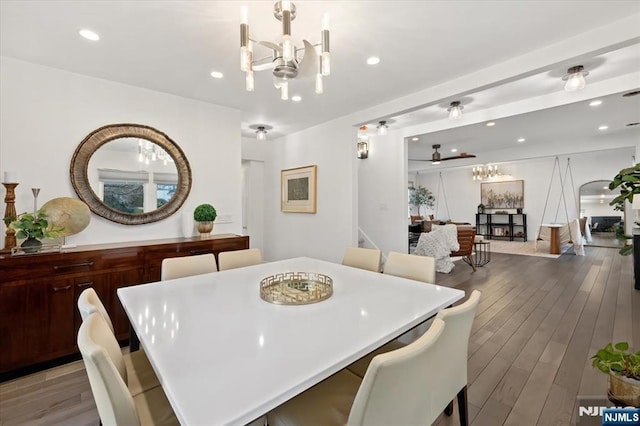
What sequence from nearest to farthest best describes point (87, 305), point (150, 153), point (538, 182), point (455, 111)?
1. point (87, 305)
2. point (150, 153)
3. point (455, 111)
4. point (538, 182)

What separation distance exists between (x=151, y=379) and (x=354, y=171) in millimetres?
3408

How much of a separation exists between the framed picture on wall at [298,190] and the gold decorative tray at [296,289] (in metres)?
2.78

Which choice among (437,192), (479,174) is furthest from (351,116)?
(437,192)

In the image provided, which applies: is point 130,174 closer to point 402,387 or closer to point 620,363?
point 402,387

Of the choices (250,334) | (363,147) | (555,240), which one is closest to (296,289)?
(250,334)

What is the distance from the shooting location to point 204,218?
332cm

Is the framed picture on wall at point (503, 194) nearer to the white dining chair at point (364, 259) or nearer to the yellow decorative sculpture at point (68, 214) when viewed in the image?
the white dining chair at point (364, 259)

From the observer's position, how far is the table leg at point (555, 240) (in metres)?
6.91

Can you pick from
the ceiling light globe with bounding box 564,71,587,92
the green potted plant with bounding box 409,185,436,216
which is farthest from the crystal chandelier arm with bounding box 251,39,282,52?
the green potted plant with bounding box 409,185,436,216

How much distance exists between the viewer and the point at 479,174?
9.78 m

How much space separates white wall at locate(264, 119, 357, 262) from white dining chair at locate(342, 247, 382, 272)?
143cm

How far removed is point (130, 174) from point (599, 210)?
12418mm

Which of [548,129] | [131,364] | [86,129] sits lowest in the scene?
[131,364]

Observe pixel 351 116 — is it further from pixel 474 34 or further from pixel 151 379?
pixel 151 379
